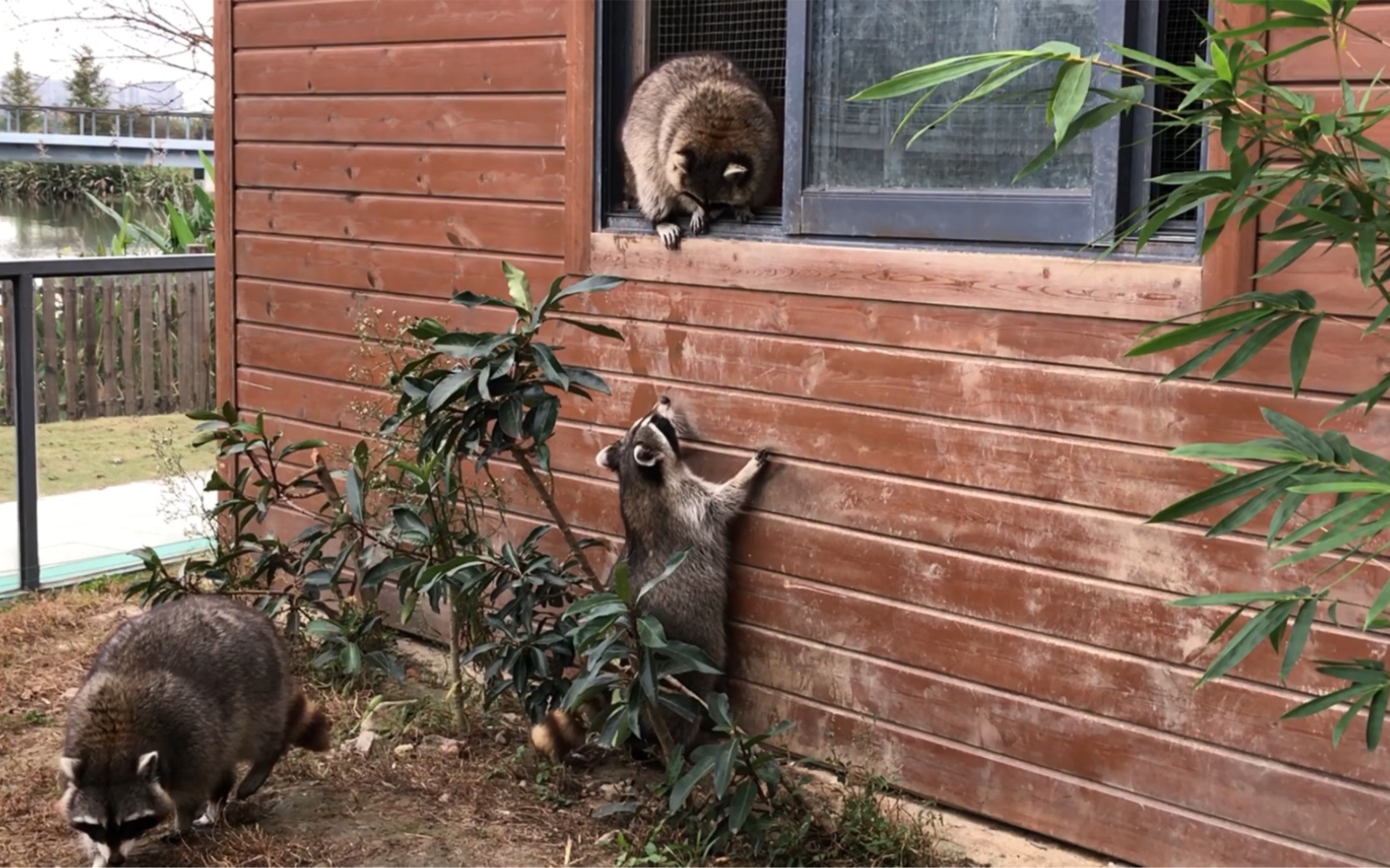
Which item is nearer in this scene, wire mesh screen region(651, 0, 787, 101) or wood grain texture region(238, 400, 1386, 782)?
wood grain texture region(238, 400, 1386, 782)

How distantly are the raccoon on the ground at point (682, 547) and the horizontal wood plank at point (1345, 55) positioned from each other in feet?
5.85

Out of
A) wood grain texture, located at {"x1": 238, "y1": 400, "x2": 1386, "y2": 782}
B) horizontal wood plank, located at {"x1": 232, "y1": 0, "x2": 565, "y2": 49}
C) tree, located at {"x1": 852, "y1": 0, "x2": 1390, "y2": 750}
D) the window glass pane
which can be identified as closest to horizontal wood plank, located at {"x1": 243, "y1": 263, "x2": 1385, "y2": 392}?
the window glass pane

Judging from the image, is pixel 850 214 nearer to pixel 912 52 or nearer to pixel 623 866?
pixel 912 52

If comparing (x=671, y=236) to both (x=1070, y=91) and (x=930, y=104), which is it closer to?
(x=930, y=104)

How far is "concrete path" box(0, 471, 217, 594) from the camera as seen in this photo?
20.4 ft

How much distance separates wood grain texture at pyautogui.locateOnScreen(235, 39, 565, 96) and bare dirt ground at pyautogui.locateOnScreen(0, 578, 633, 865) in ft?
7.04

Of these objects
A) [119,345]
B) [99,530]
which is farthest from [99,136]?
[99,530]

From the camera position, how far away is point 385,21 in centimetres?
520

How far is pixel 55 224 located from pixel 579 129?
1125 centimetres

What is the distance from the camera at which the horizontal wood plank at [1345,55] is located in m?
2.96

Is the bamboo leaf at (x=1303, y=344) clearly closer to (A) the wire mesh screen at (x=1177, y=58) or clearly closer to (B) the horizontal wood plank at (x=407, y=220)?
(A) the wire mesh screen at (x=1177, y=58)

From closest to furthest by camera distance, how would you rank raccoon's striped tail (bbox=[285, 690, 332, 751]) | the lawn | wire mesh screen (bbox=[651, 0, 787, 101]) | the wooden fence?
raccoon's striped tail (bbox=[285, 690, 332, 751]) → wire mesh screen (bbox=[651, 0, 787, 101]) → the wooden fence → the lawn

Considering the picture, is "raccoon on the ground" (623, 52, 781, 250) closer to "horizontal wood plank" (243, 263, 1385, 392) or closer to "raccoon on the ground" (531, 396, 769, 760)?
"horizontal wood plank" (243, 263, 1385, 392)

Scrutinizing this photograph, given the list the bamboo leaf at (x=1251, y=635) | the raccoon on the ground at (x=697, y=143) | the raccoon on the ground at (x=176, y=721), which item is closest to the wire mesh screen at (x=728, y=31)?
the raccoon on the ground at (x=697, y=143)
